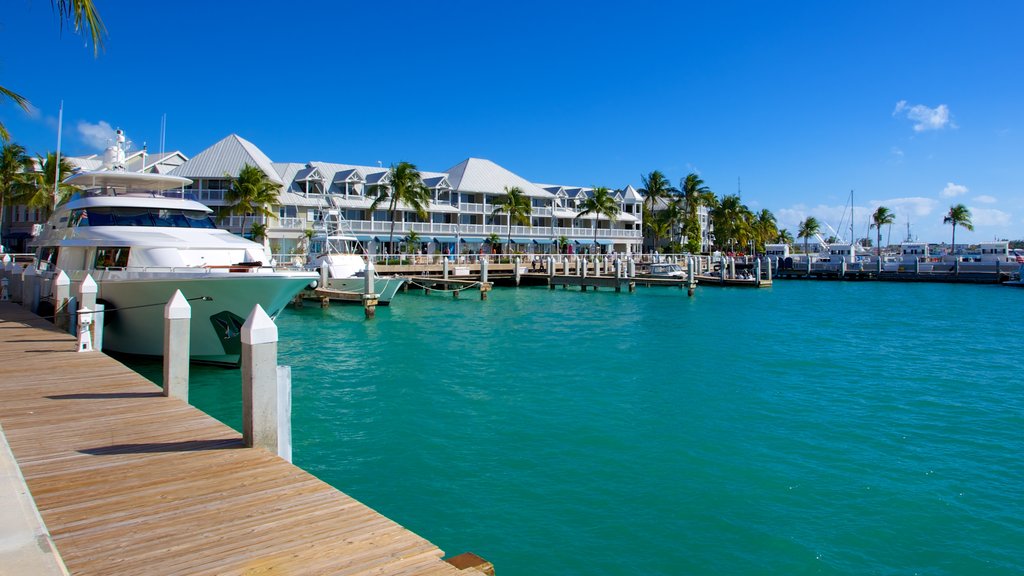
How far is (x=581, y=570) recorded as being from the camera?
796 centimetres

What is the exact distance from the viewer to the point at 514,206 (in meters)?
68.1

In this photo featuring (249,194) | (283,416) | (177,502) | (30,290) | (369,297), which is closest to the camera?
(177,502)

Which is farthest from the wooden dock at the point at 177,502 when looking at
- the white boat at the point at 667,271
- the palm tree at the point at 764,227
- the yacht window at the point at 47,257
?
the palm tree at the point at 764,227

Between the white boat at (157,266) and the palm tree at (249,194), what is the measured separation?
101 ft

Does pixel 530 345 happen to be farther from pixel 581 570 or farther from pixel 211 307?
pixel 581 570

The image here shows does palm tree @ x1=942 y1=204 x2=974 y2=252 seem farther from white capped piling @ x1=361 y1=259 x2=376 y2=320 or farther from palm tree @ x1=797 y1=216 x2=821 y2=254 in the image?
white capped piling @ x1=361 y1=259 x2=376 y2=320

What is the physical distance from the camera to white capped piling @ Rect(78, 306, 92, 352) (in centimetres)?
1328

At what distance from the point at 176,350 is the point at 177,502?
178 inches

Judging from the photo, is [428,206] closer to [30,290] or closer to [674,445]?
[30,290]

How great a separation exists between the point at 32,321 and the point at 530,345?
50.0ft

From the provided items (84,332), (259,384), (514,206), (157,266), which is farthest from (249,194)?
(259,384)

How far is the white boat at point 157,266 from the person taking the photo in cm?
1702

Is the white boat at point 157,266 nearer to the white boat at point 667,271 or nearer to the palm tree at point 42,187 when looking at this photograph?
the palm tree at point 42,187

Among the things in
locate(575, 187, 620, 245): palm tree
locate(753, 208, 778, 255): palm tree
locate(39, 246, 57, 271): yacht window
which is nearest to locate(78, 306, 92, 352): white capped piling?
locate(39, 246, 57, 271): yacht window
